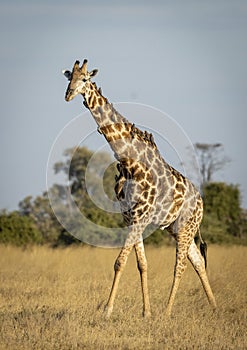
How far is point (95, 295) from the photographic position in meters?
10.9

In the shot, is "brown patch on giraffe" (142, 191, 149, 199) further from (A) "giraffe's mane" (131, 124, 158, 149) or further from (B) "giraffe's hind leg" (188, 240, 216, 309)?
(B) "giraffe's hind leg" (188, 240, 216, 309)

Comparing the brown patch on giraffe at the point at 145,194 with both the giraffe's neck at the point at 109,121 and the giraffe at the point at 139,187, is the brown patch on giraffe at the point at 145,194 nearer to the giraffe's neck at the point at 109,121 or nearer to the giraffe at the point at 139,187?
the giraffe at the point at 139,187

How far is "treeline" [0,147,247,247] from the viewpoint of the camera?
73.6 feet

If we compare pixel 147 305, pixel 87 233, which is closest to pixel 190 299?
pixel 147 305

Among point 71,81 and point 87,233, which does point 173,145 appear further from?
point 87,233

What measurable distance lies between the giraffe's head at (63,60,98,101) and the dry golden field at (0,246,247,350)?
8.95ft

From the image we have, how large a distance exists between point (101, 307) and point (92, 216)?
1351cm

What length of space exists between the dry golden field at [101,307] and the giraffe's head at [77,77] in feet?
8.95

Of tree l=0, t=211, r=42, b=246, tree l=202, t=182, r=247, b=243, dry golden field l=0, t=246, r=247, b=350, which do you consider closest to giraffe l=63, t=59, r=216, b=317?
dry golden field l=0, t=246, r=247, b=350

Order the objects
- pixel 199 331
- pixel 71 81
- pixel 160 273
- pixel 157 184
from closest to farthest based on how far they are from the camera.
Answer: pixel 199 331 → pixel 71 81 → pixel 157 184 → pixel 160 273

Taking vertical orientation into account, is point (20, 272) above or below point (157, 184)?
below

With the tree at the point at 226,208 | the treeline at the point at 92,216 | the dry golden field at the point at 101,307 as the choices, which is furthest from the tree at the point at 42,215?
the dry golden field at the point at 101,307

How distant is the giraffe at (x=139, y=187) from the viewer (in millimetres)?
9289

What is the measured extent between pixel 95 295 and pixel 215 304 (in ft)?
6.06
